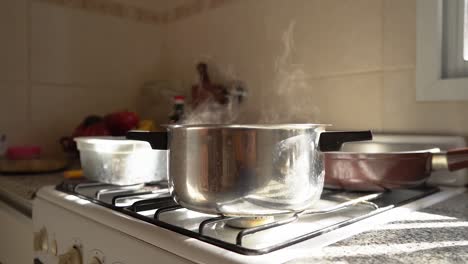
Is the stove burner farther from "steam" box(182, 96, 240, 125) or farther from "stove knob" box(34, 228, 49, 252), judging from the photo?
"steam" box(182, 96, 240, 125)

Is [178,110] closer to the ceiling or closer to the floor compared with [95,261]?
closer to the ceiling

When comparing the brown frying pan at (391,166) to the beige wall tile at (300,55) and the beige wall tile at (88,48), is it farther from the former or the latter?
the beige wall tile at (88,48)

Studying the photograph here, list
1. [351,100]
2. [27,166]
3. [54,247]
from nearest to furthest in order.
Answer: [54,247], [351,100], [27,166]

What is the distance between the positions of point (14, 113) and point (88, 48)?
12.1 inches

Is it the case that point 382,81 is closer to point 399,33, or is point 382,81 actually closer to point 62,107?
point 399,33

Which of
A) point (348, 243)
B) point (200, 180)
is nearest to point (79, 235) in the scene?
point (200, 180)

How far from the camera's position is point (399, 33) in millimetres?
797

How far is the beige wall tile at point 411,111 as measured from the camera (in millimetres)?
742

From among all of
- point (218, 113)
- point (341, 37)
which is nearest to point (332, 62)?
point (341, 37)

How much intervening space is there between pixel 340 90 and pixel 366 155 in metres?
0.30

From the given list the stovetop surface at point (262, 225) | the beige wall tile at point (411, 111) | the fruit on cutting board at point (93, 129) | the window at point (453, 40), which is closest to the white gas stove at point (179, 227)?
the stovetop surface at point (262, 225)

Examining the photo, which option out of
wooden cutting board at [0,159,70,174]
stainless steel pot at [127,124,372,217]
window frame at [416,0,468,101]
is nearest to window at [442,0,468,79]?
window frame at [416,0,468,101]

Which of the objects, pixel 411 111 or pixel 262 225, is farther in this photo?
pixel 411 111

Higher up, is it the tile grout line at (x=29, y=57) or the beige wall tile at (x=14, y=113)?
the tile grout line at (x=29, y=57)
